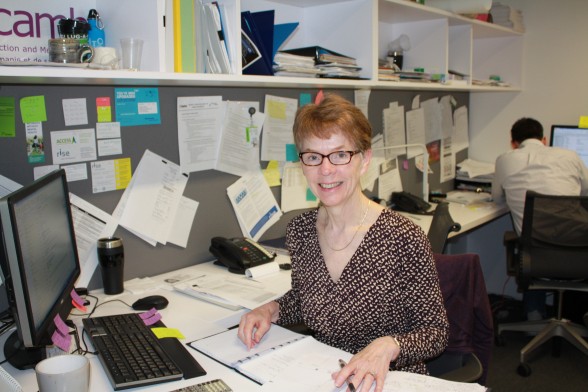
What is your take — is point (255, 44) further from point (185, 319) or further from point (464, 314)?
point (464, 314)

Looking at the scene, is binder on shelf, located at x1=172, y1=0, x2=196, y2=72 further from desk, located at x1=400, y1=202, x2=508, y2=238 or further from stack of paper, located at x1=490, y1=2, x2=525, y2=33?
stack of paper, located at x1=490, y1=2, x2=525, y2=33

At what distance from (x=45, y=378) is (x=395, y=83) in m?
1.93

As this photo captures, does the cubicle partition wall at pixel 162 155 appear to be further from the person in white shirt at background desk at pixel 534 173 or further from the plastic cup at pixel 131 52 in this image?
the person in white shirt at background desk at pixel 534 173

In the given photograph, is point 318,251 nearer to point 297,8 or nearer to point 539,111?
point 297,8

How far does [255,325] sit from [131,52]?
2.68 feet

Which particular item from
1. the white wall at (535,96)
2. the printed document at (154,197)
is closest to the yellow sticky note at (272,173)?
the printed document at (154,197)

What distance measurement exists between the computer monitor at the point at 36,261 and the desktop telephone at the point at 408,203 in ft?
6.29

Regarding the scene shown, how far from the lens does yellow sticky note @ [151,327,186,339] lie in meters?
1.46

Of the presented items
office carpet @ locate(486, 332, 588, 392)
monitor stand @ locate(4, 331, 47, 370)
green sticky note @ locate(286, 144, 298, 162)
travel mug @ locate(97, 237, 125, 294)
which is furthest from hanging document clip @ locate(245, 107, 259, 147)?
office carpet @ locate(486, 332, 588, 392)

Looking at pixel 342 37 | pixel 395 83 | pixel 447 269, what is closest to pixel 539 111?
pixel 395 83

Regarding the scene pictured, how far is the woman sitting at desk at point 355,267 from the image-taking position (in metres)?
1.42

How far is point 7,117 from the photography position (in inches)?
62.4

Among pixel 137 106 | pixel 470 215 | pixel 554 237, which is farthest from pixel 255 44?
pixel 554 237

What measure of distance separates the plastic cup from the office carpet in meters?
2.14
